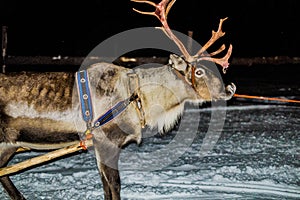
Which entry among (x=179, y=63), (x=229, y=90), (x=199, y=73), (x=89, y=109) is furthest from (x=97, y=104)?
(x=229, y=90)

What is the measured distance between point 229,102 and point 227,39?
1168 centimetres

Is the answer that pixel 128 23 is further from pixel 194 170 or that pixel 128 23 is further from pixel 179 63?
pixel 179 63

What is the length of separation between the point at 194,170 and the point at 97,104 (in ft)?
6.50

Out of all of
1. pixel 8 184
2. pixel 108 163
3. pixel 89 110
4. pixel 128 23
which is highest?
pixel 128 23

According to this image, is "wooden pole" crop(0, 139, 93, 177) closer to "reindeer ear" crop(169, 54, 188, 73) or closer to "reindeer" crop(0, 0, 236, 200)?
"reindeer" crop(0, 0, 236, 200)

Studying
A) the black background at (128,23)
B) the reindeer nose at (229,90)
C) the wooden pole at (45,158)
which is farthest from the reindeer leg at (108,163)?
the black background at (128,23)

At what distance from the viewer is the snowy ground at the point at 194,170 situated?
4520 mm

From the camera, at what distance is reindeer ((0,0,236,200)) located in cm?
373

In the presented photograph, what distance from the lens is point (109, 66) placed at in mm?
3969

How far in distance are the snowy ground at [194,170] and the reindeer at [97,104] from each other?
→ 0.82 m

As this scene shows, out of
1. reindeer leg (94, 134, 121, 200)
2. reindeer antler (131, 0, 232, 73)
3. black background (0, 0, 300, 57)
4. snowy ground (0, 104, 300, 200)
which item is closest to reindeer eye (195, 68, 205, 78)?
reindeer antler (131, 0, 232, 73)

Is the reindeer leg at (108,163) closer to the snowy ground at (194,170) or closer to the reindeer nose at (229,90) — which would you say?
the snowy ground at (194,170)

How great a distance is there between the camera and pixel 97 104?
3758 millimetres

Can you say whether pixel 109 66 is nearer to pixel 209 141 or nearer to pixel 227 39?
pixel 209 141
